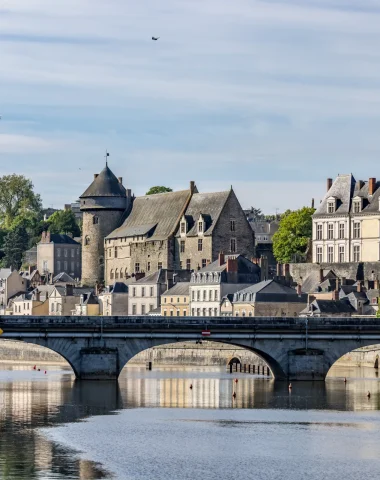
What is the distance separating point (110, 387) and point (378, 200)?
175ft

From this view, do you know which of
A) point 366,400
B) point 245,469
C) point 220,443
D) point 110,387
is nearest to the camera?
point 245,469

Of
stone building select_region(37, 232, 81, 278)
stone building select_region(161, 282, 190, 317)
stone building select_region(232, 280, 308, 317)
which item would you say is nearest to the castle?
stone building select_region(161, 282, 190, 317)

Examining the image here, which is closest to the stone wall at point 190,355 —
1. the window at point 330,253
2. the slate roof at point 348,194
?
the window at point 330,253

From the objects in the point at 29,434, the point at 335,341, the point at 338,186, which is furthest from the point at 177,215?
the point at 29,434

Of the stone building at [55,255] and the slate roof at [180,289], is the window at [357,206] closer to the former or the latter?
the slate roof at [180,289]

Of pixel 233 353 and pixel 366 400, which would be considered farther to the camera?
pixel 233 353

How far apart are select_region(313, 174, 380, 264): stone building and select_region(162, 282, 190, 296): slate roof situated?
11470 mm

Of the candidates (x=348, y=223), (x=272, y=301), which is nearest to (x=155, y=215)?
(x=348, y=223)

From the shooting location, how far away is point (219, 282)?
13688 centimetres

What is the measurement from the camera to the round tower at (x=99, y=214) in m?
164

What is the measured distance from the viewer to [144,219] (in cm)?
16112

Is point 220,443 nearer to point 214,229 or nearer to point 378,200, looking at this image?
point 378,200

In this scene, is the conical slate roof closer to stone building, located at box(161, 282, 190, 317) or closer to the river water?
stone building, located at box(161, 282, 190, 317)

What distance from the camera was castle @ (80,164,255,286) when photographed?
150250 mm
